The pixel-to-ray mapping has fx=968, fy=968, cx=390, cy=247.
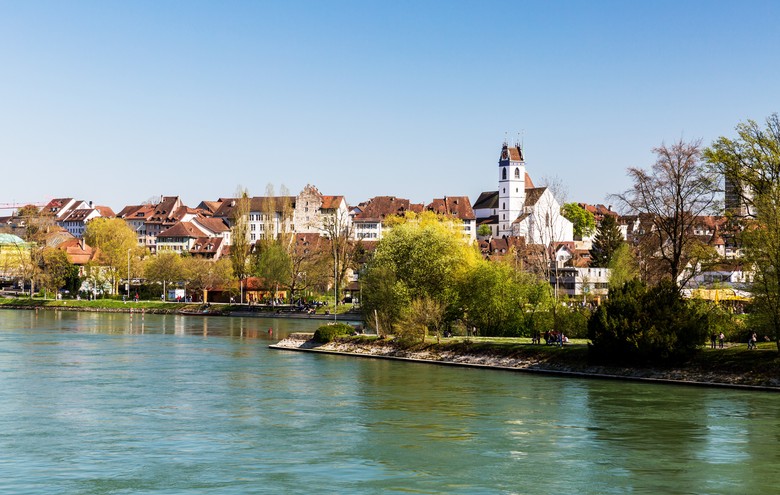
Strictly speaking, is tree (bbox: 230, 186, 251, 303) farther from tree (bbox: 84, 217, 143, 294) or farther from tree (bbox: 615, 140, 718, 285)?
tree (bbox: 615, 140, 718, 285)

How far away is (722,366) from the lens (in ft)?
176

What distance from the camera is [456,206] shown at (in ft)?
646

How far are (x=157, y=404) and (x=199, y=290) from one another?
102703 mm

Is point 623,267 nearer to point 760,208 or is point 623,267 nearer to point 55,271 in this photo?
point 760,208

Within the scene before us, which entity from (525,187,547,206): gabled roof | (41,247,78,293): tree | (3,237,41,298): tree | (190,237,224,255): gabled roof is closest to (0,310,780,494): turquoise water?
(41,247,78,293): tree

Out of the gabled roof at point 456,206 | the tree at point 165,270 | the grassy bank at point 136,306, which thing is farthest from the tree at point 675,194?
the gabled roof at point 456,206

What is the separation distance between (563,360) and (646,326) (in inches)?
247

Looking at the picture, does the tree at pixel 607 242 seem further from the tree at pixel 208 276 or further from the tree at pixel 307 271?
the tree at pixel 208 276

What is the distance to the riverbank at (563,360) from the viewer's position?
171 ft

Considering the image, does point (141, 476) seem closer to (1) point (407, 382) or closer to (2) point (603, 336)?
(1) point (407, 382)

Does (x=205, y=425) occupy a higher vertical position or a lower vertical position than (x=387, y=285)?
lower

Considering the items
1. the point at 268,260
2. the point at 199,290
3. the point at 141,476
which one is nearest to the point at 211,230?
the point at 199,290

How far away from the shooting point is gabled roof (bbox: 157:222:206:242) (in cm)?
19116

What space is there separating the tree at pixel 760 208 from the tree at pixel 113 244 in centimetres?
11098
